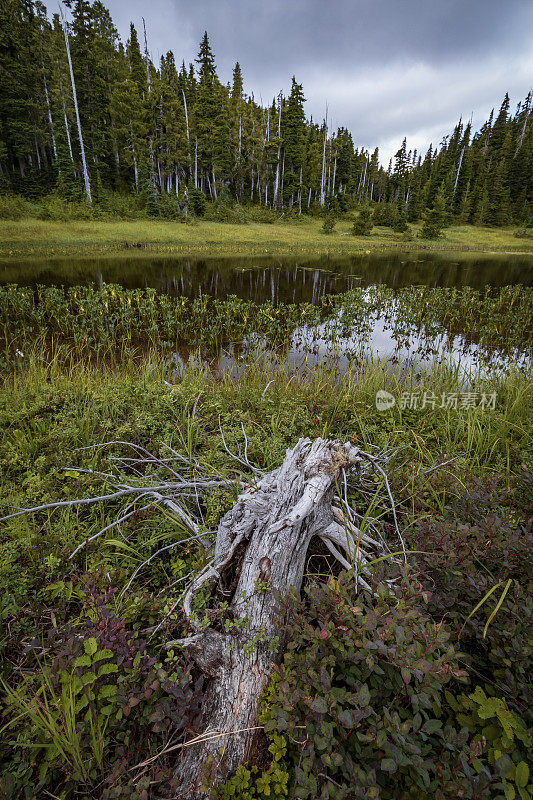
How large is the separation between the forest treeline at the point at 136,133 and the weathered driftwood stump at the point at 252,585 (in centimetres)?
4065

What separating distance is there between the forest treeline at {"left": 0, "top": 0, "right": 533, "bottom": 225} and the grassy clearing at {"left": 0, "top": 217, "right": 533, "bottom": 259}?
6.20m

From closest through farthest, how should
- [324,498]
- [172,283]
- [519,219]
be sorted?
[324,498]
[172,283]
[519,219]

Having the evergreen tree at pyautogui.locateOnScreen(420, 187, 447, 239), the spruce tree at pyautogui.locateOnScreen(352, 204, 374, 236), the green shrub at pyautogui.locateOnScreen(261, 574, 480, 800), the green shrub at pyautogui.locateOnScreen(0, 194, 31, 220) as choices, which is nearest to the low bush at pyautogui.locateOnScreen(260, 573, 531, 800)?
the green shrub at pyautogui.locateOnScreen(261, 574, 480, 800)

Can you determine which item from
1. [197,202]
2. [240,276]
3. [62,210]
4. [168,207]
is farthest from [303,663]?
[197,202]

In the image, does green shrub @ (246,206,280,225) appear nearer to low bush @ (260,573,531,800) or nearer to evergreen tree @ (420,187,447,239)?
evergreen tree @ (420,187,447,239)

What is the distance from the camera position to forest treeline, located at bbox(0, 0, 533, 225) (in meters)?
35.8

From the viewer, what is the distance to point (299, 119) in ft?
153

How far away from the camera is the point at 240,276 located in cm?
1733

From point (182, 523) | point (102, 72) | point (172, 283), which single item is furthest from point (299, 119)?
point (182, 523)

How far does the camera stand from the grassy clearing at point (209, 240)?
24.0 metres

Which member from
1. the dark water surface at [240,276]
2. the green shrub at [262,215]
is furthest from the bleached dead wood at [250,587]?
the green shrub at [262,215]

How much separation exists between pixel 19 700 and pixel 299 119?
60078 millimetres

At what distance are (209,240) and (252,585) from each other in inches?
1298

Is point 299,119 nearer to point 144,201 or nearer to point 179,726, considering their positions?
point 144,201
